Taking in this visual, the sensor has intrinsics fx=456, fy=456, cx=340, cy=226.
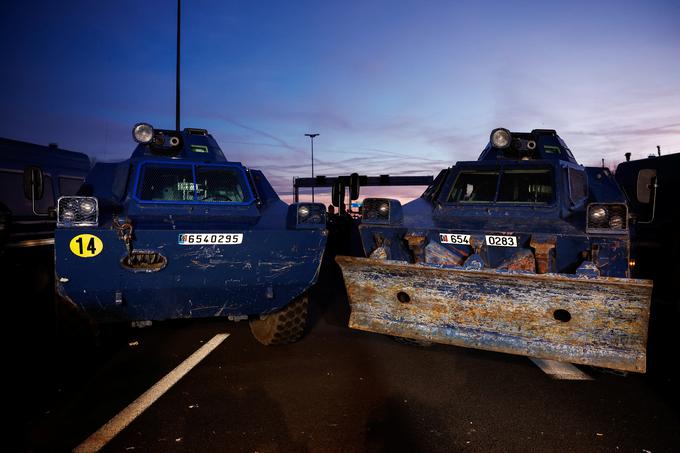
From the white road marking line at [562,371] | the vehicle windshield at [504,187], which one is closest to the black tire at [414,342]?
the white road marking line at [562,371]

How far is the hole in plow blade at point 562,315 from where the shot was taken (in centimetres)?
357

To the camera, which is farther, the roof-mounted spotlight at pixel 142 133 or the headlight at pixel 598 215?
the roof-mounted spotlight at pixel 142 133

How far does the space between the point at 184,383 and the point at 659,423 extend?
141 inches

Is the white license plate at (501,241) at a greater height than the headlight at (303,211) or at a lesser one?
lesser

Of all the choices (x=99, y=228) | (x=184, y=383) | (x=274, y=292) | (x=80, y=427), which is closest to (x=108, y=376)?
(x=184, y=383)

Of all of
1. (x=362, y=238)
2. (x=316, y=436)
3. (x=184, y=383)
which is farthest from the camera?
(x=362, y=238)

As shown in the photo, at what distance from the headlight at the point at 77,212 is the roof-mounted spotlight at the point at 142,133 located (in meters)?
1.95

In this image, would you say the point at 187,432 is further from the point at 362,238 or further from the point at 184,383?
the point at 362,238

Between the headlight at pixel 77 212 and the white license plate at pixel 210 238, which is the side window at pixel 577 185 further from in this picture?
the headlight at pixel 77 212

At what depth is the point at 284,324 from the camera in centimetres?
465

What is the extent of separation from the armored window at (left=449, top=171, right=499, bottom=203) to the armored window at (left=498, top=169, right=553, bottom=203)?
132 millimetres

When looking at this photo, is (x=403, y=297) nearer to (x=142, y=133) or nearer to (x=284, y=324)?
(x=284, y=324)

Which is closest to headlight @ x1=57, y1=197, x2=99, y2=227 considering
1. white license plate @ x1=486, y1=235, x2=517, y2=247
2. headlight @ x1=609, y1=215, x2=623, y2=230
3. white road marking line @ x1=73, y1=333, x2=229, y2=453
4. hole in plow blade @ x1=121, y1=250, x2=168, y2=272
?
hole in plow blade @ x1=121, y1=250, x2=168, y2=272

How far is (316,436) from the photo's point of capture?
2.95m
